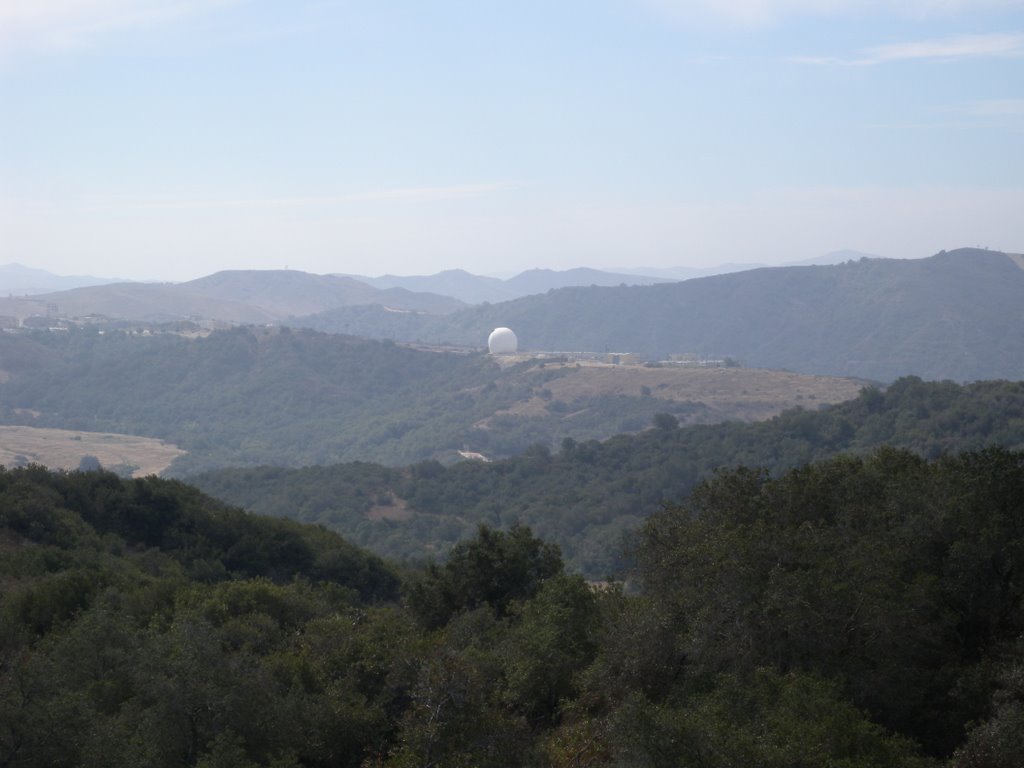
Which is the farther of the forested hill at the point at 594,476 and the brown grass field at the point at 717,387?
the brown grass field at the point at 717,387

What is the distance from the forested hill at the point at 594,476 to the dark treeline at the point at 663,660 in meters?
30.9

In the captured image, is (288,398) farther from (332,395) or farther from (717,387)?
(717,387)

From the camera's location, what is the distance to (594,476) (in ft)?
211

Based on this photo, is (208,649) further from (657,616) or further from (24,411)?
(24,411)

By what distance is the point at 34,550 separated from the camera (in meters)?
23.6

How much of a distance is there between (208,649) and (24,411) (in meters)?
113

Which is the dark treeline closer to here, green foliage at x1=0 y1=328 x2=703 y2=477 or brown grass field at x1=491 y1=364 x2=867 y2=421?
brown grass field at x1=491 y1=364 x2=867 y2=421

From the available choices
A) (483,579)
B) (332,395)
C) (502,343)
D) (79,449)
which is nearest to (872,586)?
(483,579)

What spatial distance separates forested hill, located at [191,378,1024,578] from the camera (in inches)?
2024

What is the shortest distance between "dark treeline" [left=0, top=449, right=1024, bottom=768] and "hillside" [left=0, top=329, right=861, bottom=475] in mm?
74679

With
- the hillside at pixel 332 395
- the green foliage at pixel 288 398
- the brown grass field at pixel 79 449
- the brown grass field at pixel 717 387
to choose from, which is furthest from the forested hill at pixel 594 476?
the green foliage at pixel 288 398

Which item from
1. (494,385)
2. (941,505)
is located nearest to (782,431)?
(941,505)

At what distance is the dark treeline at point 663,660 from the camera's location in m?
9.83

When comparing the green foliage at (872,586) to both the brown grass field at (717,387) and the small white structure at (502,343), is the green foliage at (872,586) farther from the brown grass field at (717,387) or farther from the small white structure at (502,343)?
the small white structure at (502,343)
